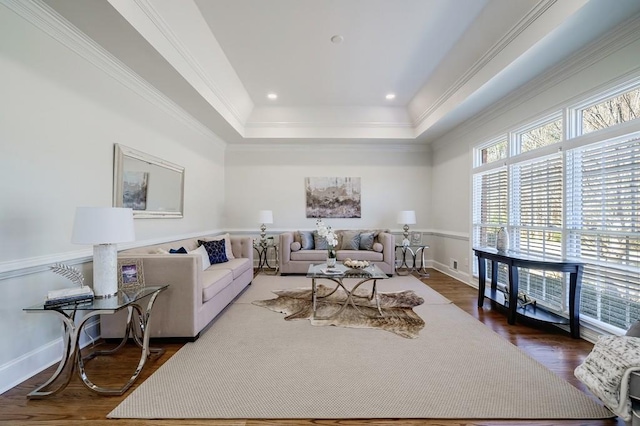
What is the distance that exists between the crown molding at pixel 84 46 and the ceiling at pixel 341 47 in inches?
2.7

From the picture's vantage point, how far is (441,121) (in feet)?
15.5

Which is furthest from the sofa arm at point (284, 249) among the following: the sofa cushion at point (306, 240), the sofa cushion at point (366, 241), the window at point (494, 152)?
the window at point (494, 152)

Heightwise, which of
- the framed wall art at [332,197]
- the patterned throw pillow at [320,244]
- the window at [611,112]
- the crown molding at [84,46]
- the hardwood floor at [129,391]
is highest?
the crown molding at [84,46]

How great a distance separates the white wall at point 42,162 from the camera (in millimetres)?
1936

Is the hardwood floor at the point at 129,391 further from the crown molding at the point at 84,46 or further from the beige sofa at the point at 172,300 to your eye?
the crown molding at the point at 84,46

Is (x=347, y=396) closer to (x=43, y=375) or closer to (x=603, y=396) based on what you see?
(x=603, y=396)

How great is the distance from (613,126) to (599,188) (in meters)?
0.57

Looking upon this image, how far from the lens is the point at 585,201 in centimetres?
276

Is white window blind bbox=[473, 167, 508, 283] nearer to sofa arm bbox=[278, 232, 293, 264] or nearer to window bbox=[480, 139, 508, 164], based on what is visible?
window bbox=[480, 139, 508, 164]

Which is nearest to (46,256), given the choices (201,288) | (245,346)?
(201,288)

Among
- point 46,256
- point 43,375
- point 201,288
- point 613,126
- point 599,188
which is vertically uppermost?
point 613,126

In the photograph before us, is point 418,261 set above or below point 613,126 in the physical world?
below

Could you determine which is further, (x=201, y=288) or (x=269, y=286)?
(x=269, y=286)

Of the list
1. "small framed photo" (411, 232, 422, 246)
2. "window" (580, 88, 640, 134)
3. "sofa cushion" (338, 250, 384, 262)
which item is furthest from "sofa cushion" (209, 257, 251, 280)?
"window" (580, 88, 640, 134)
